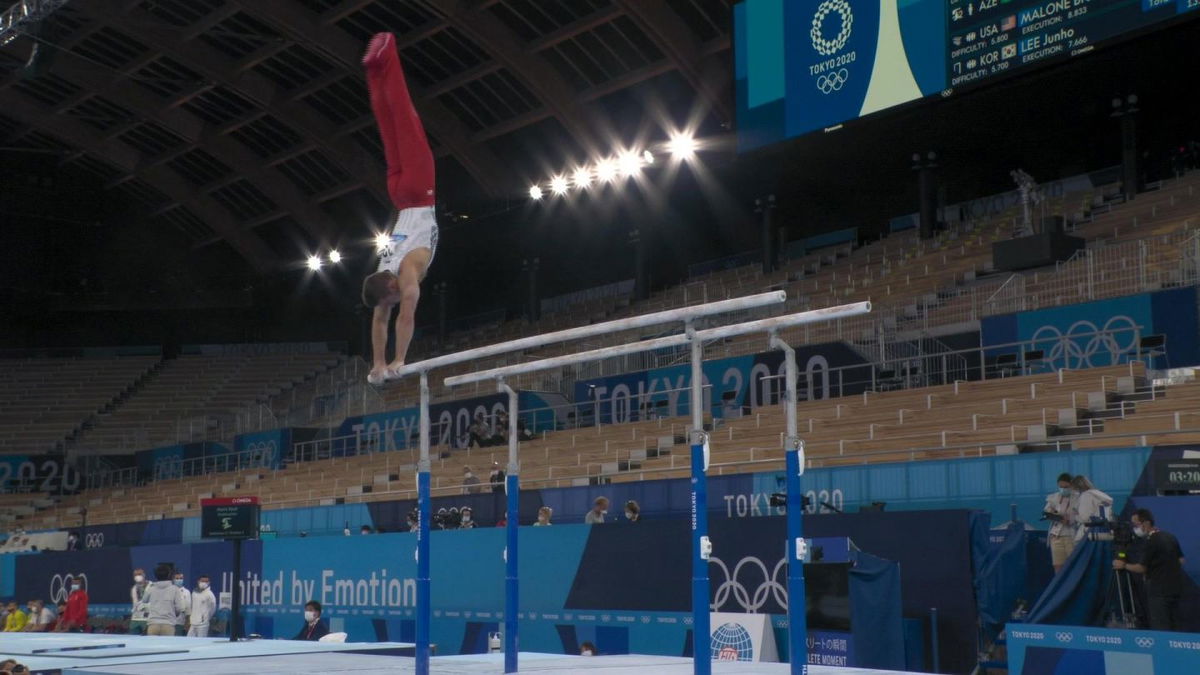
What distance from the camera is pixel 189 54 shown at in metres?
26.5

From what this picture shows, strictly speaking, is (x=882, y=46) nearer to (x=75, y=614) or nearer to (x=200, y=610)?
(x=200, y=610)

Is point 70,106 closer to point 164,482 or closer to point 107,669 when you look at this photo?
point 164,482

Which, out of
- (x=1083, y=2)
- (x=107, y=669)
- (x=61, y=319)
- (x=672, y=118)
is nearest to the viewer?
(x=107, y=669)

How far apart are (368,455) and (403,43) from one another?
8255 mm

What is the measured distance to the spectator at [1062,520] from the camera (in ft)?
34.2

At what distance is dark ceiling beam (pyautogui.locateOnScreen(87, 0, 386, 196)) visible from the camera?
85.1 feet

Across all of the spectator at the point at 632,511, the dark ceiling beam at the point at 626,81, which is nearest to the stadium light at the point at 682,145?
the dark ceiling beam at the point at 626,81

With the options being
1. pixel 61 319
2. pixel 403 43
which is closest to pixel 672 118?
pixel 403 43

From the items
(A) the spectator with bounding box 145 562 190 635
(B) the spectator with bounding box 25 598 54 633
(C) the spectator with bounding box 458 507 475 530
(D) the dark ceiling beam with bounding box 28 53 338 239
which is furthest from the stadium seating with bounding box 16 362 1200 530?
(D) the dark ceiling beam with bounding box 28 53 338 239

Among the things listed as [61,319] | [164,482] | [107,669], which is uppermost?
[61,319]

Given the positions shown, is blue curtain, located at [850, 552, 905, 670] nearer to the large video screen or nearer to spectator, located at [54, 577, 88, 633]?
the large video screen

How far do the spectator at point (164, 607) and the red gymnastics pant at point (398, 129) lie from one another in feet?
37.7

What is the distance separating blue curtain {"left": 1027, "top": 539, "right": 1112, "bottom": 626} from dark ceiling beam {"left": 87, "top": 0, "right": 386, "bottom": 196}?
2061 cm

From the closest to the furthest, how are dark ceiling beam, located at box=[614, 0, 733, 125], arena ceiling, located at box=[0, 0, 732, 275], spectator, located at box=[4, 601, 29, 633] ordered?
spectator, located at box=[4, 601, 29, 633], dark ceiling beam, located at box=[614, 0, 733, 125], arena ceiling, located at box=[0, 0, 732, 275]
